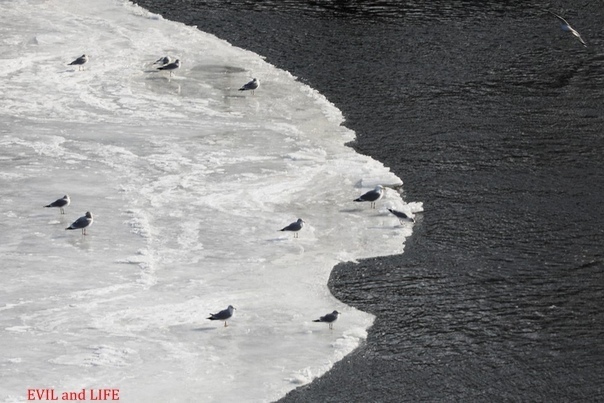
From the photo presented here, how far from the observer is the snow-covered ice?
60.2ft

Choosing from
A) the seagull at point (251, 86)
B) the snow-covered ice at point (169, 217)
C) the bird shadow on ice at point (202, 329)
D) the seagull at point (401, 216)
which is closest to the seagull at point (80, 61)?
the snow-covered ice at point (169, 217)

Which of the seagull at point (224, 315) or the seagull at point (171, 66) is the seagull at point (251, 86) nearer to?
the seagull at point (171, 66)

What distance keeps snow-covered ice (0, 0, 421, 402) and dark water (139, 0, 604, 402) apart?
0.74 m

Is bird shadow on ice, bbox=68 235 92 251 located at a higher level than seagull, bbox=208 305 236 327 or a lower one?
lower

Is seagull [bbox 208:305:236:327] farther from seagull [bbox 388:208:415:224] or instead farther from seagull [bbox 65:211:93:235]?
seagull [bbox 388:208:415:224]

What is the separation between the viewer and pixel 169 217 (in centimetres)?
2341

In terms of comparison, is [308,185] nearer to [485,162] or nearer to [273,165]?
[273,165]

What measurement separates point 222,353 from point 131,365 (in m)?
1.46

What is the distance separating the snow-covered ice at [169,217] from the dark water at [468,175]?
2.43ft

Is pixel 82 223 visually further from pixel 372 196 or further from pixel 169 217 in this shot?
pixel 372 196

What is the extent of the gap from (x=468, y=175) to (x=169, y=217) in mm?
6727

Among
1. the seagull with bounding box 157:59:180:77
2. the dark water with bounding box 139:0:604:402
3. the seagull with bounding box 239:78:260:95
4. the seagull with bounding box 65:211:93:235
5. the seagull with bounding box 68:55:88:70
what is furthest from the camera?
the seagull with bounding box 68:55:88:70

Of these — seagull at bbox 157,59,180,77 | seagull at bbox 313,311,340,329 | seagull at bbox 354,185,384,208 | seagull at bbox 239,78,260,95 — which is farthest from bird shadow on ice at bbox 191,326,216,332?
seagull at bbox 157,59,180,77

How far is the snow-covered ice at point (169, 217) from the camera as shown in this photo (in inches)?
723
